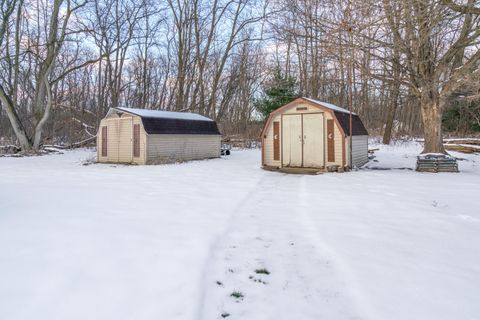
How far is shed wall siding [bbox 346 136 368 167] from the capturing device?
463 inches

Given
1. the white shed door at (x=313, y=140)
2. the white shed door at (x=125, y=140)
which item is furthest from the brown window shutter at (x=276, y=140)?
the white shed door at (x=125, y=140)

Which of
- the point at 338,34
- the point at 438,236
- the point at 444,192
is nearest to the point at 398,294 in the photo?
the point at 438,236

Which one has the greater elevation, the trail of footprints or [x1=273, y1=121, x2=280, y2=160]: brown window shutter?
[x1=273, y1=121, x2=280, y2=160]: brown window shutter

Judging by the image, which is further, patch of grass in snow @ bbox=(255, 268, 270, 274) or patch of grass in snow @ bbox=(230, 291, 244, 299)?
patch of grass in snow @ bbox=(255, 268, 270, 274)

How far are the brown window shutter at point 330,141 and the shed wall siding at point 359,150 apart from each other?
491 millimetres

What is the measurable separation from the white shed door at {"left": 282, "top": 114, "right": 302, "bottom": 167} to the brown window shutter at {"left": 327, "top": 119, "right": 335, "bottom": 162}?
3.44ft

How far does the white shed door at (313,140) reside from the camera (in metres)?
11.5

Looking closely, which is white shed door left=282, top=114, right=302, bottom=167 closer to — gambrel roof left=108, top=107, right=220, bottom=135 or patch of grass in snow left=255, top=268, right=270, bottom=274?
gambrel roof left=108, top=107, right=220, bottom=135

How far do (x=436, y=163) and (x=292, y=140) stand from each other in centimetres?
474

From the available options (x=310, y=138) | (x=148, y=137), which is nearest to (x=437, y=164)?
(x=310, y=138)

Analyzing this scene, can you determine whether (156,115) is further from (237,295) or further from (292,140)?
(237,295)

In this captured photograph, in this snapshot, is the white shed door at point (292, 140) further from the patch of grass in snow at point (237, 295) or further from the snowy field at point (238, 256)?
the patch of grass in snow at point (237, 295)

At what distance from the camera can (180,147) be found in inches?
622

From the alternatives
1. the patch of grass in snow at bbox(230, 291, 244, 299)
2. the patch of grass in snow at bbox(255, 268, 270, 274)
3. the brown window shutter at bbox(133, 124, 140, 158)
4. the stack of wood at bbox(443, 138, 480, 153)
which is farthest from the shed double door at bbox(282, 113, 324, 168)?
the stack of wood at bbox(443, 138, 480, 153)
